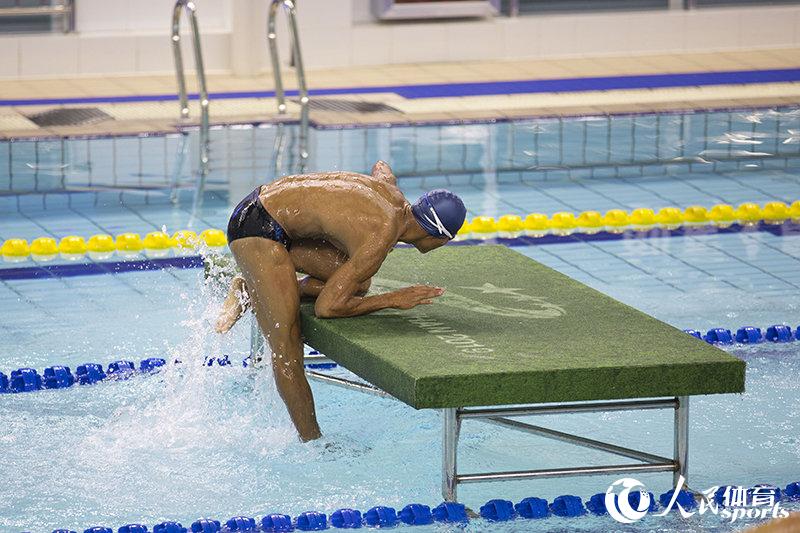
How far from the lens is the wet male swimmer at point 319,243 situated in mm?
4348

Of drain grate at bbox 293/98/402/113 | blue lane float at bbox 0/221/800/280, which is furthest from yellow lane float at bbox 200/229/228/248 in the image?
drain grate at bbox 293/98/402/113

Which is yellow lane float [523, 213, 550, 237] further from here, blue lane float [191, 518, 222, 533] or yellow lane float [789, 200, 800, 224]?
blue lane float [191, 518, 222, 533]

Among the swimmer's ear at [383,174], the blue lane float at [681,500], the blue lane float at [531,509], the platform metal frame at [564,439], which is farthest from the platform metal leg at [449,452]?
the swimmer's ear at [383,174]

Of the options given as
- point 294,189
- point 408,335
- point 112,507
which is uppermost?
point 294,189

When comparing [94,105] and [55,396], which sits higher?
[94,105]

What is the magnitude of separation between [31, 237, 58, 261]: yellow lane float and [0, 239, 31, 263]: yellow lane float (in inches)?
1.4

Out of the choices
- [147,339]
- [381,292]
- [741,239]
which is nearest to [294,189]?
[381,292]

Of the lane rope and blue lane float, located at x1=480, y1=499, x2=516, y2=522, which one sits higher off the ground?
the lane rope

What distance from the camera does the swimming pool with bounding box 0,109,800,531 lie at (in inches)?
175

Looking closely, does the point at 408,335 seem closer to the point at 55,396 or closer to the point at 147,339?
the point at 55,396

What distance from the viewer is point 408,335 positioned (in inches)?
169

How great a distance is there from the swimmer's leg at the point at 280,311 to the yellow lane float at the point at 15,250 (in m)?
2.85

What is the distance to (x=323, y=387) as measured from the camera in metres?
5.48

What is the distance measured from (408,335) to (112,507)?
1.01 meters
